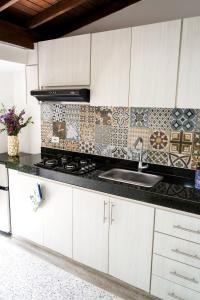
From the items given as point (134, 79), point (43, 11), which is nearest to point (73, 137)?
point (134, 79)

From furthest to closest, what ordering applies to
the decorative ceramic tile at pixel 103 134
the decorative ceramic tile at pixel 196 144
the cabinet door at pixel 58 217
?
the decorative ceramic tile at pixel 103 134 < the cabinet door at pixel 58 217 < the decorative ceramic tile at pixel 196 144

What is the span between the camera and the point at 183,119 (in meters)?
2.10

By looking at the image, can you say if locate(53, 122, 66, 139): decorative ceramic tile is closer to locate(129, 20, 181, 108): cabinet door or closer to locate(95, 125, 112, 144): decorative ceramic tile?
locate(95, 125, 112, 144): decorative ceramic tile

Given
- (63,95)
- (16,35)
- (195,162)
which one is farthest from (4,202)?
(195,162)

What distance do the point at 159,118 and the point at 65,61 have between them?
104 centimetres

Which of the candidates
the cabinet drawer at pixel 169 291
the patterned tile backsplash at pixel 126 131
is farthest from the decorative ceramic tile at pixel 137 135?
the cabinet drawer at pixel 169 291

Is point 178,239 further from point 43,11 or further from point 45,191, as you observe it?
point 43,11

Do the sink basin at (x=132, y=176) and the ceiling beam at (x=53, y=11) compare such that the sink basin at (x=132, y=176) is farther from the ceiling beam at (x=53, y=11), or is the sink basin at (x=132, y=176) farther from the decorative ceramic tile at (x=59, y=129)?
the ceiling beam at (x=53, y=11)

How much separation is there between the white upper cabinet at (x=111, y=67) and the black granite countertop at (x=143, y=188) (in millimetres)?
665

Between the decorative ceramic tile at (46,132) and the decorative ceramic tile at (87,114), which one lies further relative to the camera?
the decorative ceramic tile at (46,132)

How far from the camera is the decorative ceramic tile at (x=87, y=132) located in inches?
102

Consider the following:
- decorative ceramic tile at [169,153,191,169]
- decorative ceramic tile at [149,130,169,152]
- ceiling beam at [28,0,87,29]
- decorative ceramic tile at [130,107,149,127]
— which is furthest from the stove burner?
ceiling beam at [28,0,87,29]

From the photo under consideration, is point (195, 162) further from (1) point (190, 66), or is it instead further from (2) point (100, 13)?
(2) point (100, 13)

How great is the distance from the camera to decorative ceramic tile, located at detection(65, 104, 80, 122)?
8.77 feet
